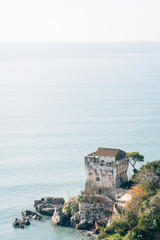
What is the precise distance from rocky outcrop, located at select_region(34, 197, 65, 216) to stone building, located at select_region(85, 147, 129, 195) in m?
5.14

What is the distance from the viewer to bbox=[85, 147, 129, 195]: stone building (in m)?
76.5

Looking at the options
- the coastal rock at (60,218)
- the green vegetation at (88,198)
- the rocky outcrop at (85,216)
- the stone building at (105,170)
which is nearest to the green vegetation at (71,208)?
the rocky outcrop at (85,216)

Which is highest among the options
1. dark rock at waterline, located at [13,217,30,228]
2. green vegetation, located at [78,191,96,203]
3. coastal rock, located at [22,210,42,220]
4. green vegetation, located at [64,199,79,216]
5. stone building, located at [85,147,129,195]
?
stone building, located at [85,147,129,195]

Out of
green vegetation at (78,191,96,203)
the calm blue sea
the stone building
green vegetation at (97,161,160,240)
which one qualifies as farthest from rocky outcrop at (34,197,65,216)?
green vegetation at (97,161,160,240)

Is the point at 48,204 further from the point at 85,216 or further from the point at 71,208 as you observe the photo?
the point at 85,216

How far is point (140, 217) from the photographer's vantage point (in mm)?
66938

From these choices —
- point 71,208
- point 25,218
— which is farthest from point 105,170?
point 25,218

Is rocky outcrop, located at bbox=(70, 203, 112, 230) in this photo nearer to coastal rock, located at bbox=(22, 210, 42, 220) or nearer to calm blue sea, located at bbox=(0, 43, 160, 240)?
calm blue sea, located at bbox=(0, 43, 160, 240)

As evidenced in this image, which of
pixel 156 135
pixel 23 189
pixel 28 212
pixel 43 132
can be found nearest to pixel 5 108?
pixel 43 132

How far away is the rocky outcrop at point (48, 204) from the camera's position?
257ft

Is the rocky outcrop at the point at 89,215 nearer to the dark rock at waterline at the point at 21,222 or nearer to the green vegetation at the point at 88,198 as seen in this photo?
the green vegetation at the point at 88,198

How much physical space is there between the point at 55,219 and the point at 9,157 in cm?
3423

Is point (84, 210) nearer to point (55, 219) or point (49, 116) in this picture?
point (55, 219)

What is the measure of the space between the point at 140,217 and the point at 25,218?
57.5 feet
